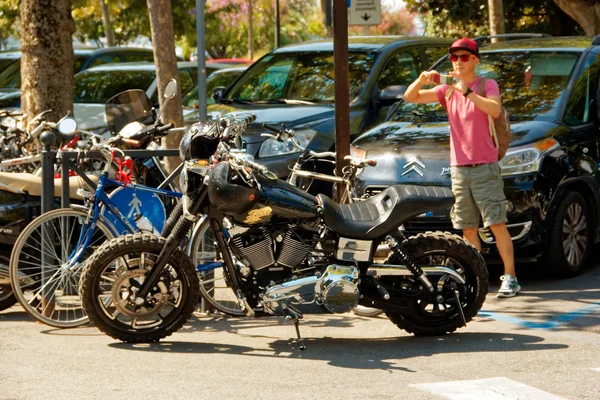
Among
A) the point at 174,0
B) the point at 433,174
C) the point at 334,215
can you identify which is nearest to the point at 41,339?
the point at 334,215

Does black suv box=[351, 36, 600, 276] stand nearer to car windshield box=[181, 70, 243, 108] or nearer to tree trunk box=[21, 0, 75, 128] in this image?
tree trunk box=[21, 0, 75, 128]

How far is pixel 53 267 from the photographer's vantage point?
8.09m

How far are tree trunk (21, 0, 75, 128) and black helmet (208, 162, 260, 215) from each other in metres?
4.60

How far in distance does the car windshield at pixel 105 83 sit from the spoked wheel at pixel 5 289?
7.80m

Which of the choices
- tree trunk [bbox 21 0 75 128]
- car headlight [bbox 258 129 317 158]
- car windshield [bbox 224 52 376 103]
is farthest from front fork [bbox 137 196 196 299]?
car windshield [bbox 224 52 376 103]

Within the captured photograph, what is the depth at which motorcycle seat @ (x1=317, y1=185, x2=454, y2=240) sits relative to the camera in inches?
288

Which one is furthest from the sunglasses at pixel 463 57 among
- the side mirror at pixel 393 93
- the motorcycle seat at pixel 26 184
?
the motorcycle seat at pixel 26 184

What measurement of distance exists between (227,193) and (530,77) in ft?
13.5

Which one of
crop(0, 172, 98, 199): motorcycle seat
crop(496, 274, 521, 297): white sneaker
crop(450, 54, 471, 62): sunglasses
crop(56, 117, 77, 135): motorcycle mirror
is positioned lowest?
crop(496, 274, 521, 297): white sneaker

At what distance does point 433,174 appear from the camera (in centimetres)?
935

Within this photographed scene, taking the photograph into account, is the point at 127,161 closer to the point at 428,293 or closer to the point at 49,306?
the point at 49,306

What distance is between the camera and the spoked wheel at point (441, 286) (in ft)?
24.6

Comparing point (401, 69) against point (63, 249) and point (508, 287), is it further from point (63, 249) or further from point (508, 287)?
point (63, 249)

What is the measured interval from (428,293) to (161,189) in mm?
2019
